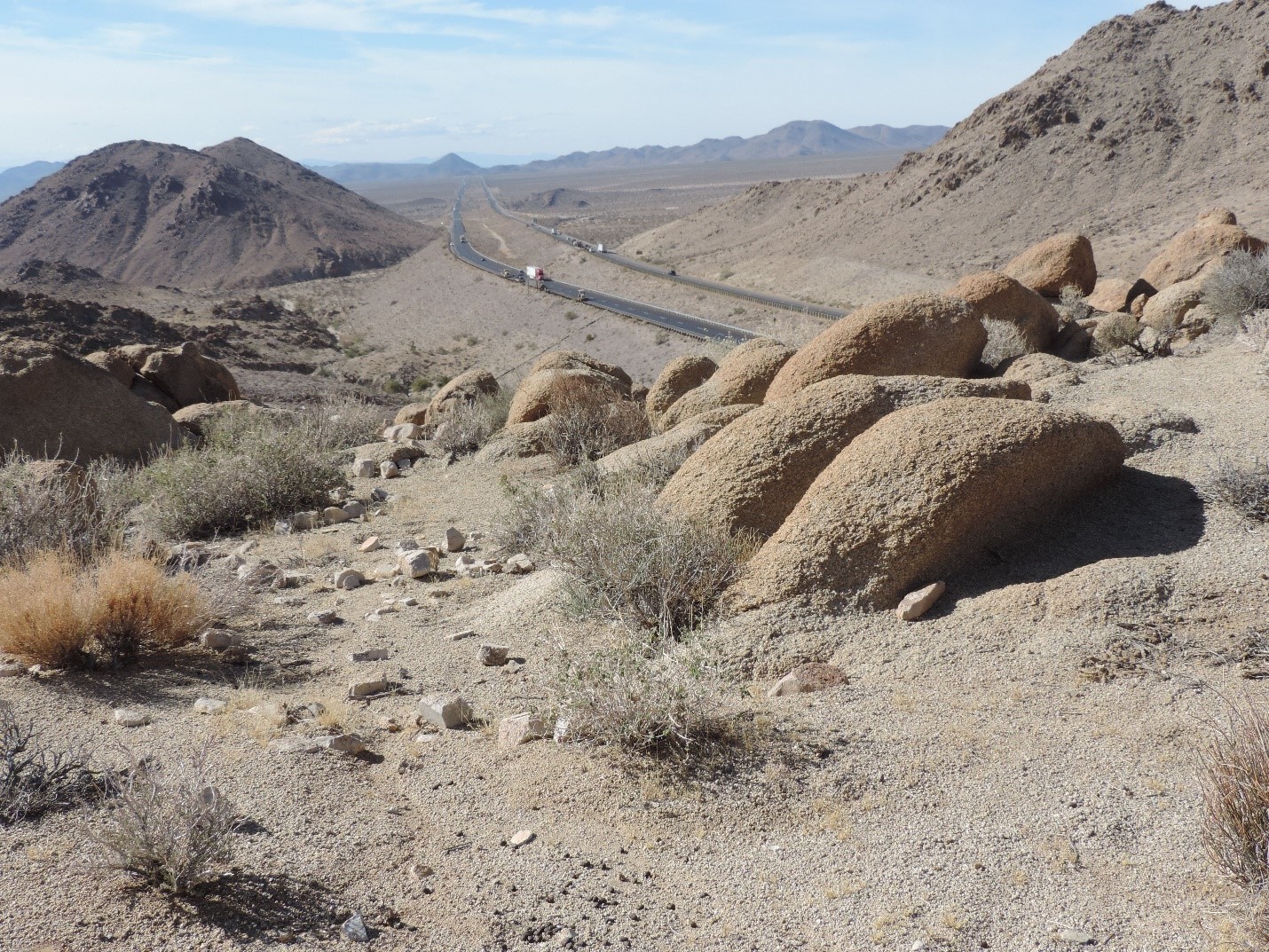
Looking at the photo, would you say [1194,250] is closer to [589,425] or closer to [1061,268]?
[1061,268]

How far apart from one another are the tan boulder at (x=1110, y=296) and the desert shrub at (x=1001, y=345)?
6725 mm

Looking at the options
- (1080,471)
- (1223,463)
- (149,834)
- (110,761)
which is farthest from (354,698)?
(1223,463)

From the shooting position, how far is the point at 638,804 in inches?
149

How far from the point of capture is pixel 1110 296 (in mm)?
16703

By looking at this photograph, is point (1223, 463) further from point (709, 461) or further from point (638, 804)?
point (638, 804)

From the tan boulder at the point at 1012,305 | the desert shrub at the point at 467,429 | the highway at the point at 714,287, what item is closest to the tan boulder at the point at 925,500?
the tan boulder at the point at 1012,305

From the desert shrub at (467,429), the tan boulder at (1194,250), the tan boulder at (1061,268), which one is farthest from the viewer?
the tan boulder at (1194,250)

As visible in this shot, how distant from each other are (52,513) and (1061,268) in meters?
15.6

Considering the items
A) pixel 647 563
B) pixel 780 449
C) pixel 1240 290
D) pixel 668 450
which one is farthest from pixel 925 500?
pixel 1240 290

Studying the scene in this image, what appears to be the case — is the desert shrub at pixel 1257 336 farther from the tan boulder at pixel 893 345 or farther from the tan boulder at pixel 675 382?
the tan boulder at pixel 675 382

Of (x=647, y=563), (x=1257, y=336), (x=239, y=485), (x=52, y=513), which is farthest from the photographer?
(x=239, y=485)

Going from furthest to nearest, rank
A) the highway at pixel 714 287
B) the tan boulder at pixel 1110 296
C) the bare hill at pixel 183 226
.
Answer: the bare hill at pixel 183 226 → the highway at pixel 714 287 → the tan boulder at pixel 1110 296

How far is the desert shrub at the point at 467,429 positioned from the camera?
1202cm

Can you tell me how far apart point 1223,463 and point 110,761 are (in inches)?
220
